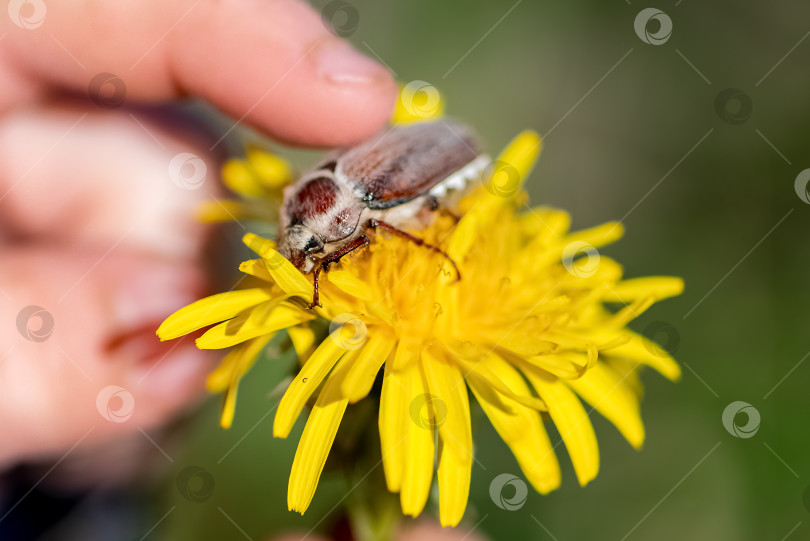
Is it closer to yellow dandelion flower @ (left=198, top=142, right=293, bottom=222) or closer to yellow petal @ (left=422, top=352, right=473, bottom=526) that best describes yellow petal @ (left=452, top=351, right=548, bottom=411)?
yellow petal @ (left=422, top=352, right=473, bottom=526)

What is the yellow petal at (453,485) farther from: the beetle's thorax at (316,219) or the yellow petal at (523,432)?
the beetle's thorax at (316,219)

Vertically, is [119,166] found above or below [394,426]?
below

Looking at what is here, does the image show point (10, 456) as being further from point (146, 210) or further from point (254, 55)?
point (254, 55)

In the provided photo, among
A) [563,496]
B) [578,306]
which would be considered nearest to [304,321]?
[578,306]
